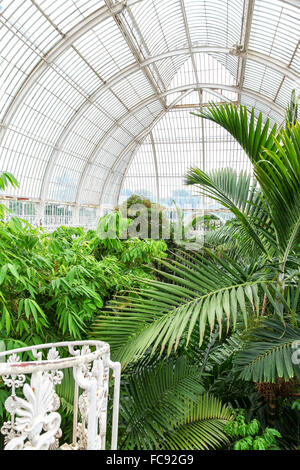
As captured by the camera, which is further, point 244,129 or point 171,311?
point 244,129

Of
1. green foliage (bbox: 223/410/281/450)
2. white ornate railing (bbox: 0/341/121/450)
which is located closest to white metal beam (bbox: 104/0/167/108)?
green foliage (bbox: 223/410/281/450)

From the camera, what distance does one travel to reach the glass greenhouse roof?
1438cm

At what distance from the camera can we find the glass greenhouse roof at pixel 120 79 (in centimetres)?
1438

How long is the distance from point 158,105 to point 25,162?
37.4 ft

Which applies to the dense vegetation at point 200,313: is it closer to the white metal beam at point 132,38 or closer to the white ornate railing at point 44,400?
the white ornate railing at point 44,400

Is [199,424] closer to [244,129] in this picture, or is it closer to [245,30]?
[244,129]

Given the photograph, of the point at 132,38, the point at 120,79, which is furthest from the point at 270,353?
the point at 120,79

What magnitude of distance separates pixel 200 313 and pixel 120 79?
60.5 ft

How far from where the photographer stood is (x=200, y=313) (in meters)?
2.57

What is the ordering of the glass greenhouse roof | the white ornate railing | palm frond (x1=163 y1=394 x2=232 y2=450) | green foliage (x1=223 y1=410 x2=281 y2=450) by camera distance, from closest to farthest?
the white ornate railing
green foliage (x1=223 y1=410 x2=281 y2=450)
palm frond (x1=163 y1=394 x2=232 y2=450)
the glass greenhouse roof

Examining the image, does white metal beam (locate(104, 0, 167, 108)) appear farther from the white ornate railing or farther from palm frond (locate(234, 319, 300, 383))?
the white ornate railing

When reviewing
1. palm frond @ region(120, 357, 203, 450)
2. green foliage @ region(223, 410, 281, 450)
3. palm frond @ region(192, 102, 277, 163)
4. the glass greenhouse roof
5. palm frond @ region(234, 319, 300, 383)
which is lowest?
green foliage @ region(223, 410, 281, 450)

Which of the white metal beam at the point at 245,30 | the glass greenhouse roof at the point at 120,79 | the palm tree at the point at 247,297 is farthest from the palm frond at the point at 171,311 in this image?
the white metal beam at the point at 245,30

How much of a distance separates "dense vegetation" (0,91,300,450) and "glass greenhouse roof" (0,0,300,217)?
10.9 metres
